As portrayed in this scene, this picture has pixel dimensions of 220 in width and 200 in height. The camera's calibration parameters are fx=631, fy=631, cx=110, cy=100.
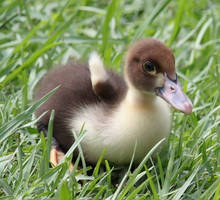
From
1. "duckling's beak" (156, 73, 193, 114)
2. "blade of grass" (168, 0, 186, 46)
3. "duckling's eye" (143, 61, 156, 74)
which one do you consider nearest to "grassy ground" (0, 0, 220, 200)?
"blade of grass" (168, 0, 186, 46)

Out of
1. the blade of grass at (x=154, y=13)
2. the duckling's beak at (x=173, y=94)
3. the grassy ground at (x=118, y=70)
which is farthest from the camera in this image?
the blade of grass at (x=154, y=13)

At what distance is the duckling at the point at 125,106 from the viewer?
2.63 metres

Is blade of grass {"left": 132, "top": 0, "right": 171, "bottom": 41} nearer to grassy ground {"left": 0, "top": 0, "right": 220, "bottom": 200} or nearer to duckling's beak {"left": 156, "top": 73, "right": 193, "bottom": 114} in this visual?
grassy ground {"left": 0, "top": 0, "right": 220, "bottom": 200}

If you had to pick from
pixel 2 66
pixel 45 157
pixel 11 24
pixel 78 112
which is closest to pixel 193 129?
pixel 78 112

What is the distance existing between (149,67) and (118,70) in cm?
71

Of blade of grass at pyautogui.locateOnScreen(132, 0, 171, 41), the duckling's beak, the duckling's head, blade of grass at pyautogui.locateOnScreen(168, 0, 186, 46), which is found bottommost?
blade of grass at pyautogui.locateOnScreen(168, 0, 186, 46)

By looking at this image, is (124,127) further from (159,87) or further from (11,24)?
(11,24)

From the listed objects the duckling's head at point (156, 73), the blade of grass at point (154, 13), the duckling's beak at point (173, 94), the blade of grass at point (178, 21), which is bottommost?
the blade of grass at point (178, 21)

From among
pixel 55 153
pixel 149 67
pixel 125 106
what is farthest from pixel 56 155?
pixel 149 67

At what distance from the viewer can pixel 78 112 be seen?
2758mm

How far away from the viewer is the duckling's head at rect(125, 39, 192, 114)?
2.63 metres

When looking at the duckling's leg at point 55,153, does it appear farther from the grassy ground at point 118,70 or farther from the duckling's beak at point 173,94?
the duckling's beak at point 173,94

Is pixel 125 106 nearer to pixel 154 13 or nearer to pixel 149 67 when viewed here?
pixel 149 67

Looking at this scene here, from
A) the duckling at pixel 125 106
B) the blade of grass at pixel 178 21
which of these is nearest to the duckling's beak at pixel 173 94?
the duckling at pixel 125 106
